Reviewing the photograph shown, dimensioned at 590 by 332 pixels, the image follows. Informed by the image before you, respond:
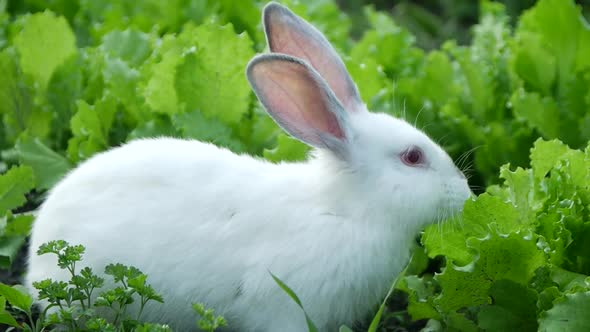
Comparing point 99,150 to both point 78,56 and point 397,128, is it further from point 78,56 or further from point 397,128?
point 397,128

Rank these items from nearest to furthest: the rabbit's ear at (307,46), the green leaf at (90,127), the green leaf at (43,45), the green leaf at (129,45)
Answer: the rabbit's ear at (307,46) → the green leaf at (90,127) → the green leaf at (43,45) → the green leaf at (129,45)

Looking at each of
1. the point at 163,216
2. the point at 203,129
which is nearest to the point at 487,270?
the point at 163,216

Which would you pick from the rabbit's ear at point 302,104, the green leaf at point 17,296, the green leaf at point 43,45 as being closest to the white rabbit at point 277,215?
the rabbit's ear at point 302,104

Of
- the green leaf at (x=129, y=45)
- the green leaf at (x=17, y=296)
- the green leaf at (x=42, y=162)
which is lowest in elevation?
the green leaf at (x=42, y=162)

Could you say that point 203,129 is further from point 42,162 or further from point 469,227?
point 469,227

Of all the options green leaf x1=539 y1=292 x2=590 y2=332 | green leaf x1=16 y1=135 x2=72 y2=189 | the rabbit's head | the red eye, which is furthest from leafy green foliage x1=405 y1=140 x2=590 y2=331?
green leaf x1=16 y1=135 x2=72 y2=189

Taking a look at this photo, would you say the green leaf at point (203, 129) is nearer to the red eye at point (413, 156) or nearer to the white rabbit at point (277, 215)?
the white rabbit at point (277, 215)

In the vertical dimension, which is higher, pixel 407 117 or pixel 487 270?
pixel 487 270
